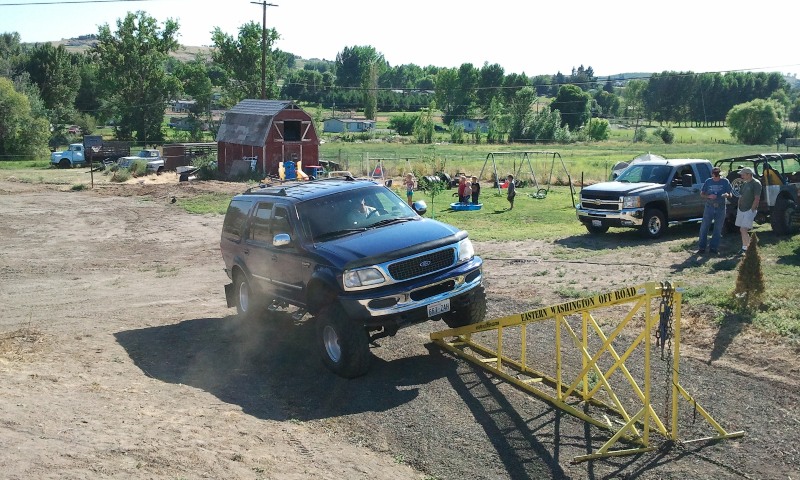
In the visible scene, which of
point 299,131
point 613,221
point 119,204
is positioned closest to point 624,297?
point 613,221

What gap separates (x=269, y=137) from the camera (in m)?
43.6

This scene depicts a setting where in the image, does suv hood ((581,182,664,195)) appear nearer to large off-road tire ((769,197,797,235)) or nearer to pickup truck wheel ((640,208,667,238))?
pickup truck wheel ((640,208,667,238))

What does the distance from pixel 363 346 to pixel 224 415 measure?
1773 millimetres

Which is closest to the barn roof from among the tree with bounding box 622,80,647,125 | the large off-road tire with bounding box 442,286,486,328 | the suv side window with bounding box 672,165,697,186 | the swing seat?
the swing seat

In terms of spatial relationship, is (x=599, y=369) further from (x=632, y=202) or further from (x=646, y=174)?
(x=646, y=174)

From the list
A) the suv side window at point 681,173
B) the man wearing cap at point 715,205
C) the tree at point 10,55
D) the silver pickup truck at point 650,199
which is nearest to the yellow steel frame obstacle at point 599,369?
the man wearing cap at point 715,205

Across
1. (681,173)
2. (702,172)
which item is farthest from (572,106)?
(681,173)

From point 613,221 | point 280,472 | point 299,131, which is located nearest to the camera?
point 280,472

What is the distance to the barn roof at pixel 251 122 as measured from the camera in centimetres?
4378

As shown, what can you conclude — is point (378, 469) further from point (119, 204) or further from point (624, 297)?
point (119, 204)

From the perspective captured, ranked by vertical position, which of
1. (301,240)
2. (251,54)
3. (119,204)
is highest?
(251,54)

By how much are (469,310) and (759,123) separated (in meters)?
92.3

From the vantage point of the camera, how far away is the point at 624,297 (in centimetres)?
720

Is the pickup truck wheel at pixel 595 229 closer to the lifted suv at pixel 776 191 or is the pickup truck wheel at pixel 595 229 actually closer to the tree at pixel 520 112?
the lifted suv at pixel 776 191
